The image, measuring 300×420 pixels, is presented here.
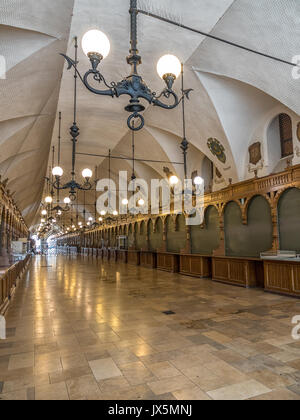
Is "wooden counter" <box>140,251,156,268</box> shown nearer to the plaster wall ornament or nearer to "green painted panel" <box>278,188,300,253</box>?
the plaster wall ornament

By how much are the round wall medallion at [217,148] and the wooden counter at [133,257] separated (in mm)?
8671

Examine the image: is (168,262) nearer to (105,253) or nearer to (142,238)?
(142,238)

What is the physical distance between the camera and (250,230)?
29.8 feet

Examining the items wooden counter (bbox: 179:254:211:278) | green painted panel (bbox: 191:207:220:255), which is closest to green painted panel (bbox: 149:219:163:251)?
green painted panel (bbox: 191:207:220:255)

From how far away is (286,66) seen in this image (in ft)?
19.5

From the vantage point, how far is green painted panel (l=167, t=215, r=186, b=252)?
13258 mm

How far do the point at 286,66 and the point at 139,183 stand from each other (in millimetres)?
11031

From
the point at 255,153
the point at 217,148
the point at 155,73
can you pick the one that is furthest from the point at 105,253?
the point at 155,73

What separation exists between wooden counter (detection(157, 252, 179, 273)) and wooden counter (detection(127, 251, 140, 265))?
9.74 ft

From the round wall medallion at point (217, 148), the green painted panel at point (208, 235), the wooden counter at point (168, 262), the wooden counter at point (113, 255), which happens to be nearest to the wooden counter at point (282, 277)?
the green painted panel at point (208, 235)

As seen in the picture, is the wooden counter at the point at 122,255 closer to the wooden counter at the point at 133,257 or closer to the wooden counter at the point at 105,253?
the wooden counter at the point at 133,257

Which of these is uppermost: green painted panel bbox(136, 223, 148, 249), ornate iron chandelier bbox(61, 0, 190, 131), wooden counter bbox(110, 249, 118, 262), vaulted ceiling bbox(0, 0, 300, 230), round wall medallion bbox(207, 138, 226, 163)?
vaulted ceiling bbox(0, 0, 300, 230)

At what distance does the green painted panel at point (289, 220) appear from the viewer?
23.9ft

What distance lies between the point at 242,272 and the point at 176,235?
580 cm
